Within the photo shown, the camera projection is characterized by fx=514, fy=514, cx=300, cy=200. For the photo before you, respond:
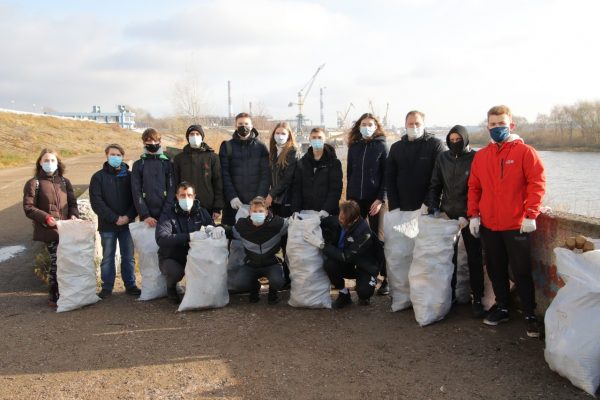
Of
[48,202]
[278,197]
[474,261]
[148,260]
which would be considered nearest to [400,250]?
[474,261]

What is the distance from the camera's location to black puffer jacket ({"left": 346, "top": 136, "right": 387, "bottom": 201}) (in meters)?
4.50

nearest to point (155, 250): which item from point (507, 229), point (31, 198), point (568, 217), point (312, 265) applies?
point (31, 198)

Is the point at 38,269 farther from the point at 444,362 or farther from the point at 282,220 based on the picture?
the point at 444,362

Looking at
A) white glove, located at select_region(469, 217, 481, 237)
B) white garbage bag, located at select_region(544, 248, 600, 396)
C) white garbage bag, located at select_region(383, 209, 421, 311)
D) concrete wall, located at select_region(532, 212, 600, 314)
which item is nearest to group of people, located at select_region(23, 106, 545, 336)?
white glove, located at select_region(469, 217, 481, 237)

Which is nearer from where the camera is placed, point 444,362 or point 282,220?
point 444,362

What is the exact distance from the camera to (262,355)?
3369 millimetres

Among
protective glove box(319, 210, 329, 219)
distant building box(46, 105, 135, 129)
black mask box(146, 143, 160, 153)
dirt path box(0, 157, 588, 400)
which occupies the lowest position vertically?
dirt path box(0, 157, 588, 400)

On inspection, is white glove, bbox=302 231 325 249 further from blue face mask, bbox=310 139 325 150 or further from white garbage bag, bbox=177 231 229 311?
blue face mask, bbox=310 139 325 150

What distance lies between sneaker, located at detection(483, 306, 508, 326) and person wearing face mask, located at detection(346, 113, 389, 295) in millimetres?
1062

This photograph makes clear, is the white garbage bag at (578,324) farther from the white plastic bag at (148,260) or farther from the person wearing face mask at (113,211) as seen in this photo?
the person wearing face mask at (113,211)

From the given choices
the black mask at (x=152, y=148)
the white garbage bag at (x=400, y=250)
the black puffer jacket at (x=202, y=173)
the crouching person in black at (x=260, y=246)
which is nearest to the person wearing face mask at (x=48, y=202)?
the black mask at (x=152, y=148)

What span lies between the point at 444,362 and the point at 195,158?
111 inches

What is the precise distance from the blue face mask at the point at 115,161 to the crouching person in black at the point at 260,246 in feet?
4.00

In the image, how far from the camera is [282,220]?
442 centimetres
